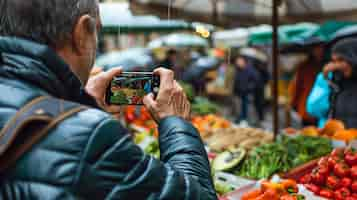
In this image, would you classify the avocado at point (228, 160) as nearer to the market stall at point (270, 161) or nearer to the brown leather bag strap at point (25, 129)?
the market stall at point (270, 161)

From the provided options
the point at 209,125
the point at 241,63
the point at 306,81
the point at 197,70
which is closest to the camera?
the point at 209,125

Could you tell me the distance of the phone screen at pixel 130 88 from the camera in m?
1.63

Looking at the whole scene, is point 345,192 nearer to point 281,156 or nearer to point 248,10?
point 281,156

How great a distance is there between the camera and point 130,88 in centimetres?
171

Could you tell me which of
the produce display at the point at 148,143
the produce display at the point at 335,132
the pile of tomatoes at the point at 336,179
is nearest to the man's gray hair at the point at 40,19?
the pile of tomatoes at the point at 336,179

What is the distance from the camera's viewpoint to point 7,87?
1.07 meters

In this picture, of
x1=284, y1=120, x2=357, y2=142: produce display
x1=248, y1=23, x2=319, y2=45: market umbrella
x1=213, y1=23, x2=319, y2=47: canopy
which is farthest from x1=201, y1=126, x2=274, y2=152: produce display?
x1=248, y1=23, x2=319, y2=45: market umbrella

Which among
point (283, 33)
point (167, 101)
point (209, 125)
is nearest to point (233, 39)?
point (283, 33)

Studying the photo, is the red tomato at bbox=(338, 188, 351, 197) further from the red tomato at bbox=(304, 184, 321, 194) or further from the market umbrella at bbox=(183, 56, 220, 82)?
the market umbrella at bbox=(183, 56, 220, 82)

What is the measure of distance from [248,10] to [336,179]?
3.31 metres

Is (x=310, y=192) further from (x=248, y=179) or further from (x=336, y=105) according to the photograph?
(x=336, y=105)

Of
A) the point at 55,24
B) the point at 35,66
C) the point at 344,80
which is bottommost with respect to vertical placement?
the point at 344,80

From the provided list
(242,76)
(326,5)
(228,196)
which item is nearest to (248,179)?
(228,196)

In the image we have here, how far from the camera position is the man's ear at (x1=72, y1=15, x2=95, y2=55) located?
4.00 feet
